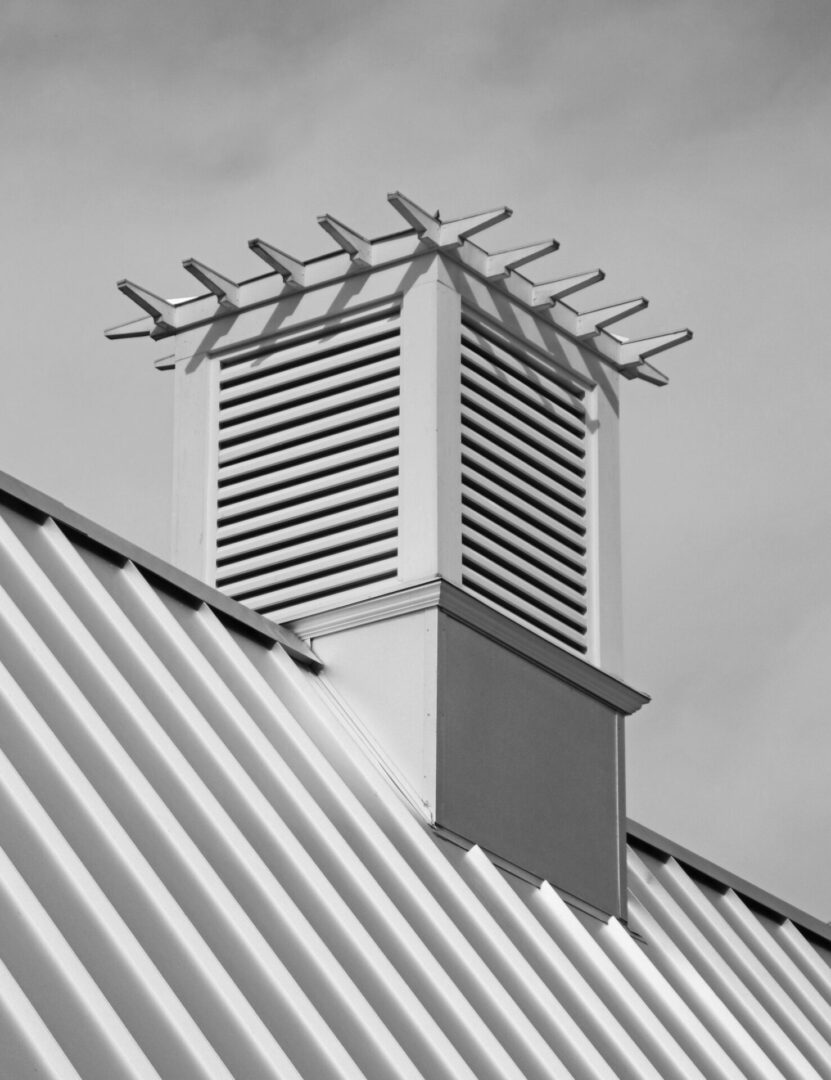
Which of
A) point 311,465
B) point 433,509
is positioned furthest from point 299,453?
point 433,509

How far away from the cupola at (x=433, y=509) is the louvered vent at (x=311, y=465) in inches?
0.4

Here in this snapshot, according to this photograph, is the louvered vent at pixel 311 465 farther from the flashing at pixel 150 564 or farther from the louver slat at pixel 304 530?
the flashing at pixel 150 564

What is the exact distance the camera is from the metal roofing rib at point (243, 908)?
791 centimetres

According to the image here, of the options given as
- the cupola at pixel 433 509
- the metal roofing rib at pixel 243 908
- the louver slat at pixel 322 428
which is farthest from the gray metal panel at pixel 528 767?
the louver slat at pixel 322 428

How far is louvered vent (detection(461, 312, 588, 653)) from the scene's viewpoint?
1233 centimetres

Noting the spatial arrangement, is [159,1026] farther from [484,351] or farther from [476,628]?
[484,351]

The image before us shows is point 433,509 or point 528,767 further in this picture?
point 528,767

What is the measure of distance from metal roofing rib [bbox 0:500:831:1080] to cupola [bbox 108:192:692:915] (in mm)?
405

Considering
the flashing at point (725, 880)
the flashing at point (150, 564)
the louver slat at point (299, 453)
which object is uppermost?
the louver slat at point (299, 453)

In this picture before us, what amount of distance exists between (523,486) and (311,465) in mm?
1130

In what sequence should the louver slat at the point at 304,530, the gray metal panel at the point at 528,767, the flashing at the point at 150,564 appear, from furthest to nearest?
the louver slat at the point at 304,530, the gray metal panel at the point at 528,767, the flashing at the point at 150,564

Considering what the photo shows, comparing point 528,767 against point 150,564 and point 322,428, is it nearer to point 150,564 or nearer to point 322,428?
point 322,428

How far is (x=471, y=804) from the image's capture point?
455 inches

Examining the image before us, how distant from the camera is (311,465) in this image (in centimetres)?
1244
